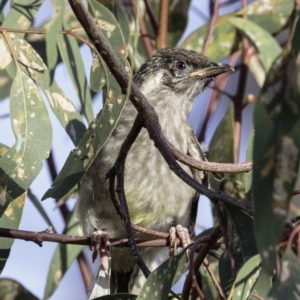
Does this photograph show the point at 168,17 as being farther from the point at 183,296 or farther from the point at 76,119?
the point at 183,296

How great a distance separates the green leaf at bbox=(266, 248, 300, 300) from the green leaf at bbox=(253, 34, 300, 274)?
0.28 metres

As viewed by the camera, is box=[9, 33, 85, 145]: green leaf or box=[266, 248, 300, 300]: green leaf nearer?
box=[266, 248, 300, 300]: green leaf

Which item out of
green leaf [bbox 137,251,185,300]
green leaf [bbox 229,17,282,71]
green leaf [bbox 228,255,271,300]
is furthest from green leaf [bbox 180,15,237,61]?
green leaf [bbox 228,255,271,300]

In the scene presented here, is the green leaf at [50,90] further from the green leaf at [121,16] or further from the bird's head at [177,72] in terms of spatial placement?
the bird's head at [177,72]

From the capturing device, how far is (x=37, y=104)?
2945mm

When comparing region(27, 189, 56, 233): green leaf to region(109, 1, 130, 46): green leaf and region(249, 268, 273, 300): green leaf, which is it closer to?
region(109, 1, 130, 46): green leaf

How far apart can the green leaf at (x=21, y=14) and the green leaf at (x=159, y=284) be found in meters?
1.49

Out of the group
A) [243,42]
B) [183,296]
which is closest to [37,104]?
[183,296]

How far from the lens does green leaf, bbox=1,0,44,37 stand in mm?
3555

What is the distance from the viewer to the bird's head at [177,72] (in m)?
4.32

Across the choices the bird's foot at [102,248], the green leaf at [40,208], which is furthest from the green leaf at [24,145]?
the green leaf at [40,208]

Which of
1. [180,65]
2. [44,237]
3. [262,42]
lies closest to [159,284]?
[44,237]

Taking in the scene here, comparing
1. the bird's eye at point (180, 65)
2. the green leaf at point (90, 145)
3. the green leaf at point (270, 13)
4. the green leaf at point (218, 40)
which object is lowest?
the green leaf at point (90, 145)

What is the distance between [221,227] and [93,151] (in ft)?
1.93
